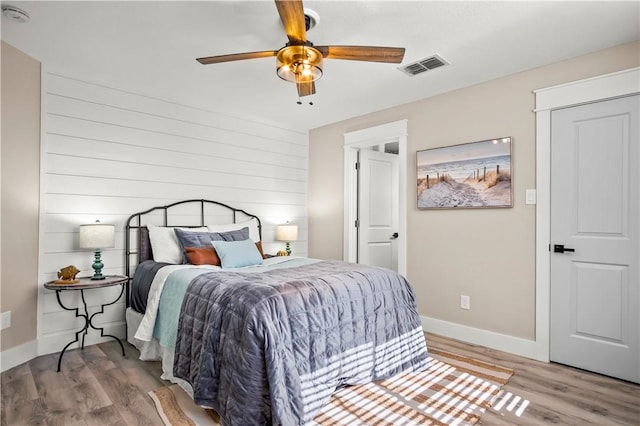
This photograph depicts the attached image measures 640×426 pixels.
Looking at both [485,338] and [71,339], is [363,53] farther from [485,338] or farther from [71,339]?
[71,339]

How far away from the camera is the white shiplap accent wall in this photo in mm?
3131

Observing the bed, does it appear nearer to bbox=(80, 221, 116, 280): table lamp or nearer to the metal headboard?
the metal headboard

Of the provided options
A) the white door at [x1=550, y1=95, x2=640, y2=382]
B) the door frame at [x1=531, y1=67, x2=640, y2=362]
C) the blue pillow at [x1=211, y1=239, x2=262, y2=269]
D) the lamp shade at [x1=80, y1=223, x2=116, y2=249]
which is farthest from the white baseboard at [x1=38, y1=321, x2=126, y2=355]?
the white door at [x1=550, y1=95, x2=640, y2=382]

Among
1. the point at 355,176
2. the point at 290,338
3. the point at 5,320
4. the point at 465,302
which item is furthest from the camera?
the point at 355,176

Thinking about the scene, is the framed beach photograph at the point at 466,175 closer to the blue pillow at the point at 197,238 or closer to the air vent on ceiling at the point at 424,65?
the air vent on ceiling at the point at 424,65

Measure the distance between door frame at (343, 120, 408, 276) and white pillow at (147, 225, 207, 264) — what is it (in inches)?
85.0

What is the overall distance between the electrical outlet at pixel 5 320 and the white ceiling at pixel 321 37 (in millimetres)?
2125

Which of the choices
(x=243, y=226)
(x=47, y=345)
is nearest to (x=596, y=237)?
(x=243, y=226)

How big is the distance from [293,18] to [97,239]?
97.1 inches

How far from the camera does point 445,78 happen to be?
3.35m

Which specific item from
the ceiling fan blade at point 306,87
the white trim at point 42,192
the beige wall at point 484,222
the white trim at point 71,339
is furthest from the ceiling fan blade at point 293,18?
the white trim at point 71,339

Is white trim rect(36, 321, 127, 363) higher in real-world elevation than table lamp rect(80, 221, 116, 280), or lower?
lower

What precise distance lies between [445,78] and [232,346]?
2.98 m

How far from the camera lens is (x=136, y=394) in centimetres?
235
